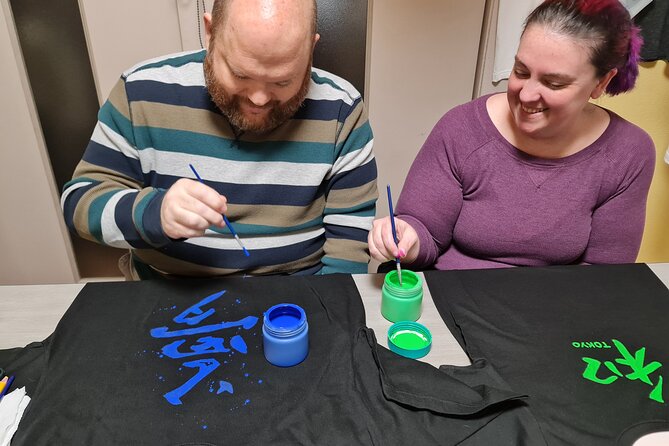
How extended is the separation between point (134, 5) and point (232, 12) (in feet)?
2.91

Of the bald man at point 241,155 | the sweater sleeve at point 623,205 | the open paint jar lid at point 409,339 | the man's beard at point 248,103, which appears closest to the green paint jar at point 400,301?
the open paint jar lid at point 409,339

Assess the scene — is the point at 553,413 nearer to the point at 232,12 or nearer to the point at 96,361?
the point at 96,361

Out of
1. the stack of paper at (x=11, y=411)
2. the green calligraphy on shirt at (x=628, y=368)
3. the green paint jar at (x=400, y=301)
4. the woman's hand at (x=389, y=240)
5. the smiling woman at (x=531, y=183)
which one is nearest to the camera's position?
the stack of paper at (x=11, y=411)

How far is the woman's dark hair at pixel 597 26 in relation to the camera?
43.3 inches

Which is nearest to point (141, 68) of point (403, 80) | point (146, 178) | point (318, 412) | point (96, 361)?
point (146, 178)

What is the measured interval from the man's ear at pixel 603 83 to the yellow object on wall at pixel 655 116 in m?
0.70

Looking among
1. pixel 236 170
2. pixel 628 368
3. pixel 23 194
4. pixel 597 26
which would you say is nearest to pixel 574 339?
pixel 628 368

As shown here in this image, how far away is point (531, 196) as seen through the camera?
4.09 ft

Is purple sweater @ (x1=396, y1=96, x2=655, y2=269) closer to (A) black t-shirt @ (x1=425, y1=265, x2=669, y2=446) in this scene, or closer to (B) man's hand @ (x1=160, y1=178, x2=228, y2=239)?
(A) black t-shirt @ (x1=425, y1=265, x2=669, y2=446)

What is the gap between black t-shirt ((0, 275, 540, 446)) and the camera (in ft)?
2.43

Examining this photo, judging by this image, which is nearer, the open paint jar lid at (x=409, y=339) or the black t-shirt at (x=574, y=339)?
the black t-shirt at (x=574, y=339)

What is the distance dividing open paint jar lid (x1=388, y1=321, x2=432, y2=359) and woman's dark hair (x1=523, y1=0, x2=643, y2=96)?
2.30 ft

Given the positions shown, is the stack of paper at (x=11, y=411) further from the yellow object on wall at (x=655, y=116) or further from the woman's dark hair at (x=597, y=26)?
the yellow object on wall at (x=655, y=116)

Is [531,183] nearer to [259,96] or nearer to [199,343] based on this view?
[259,96]
